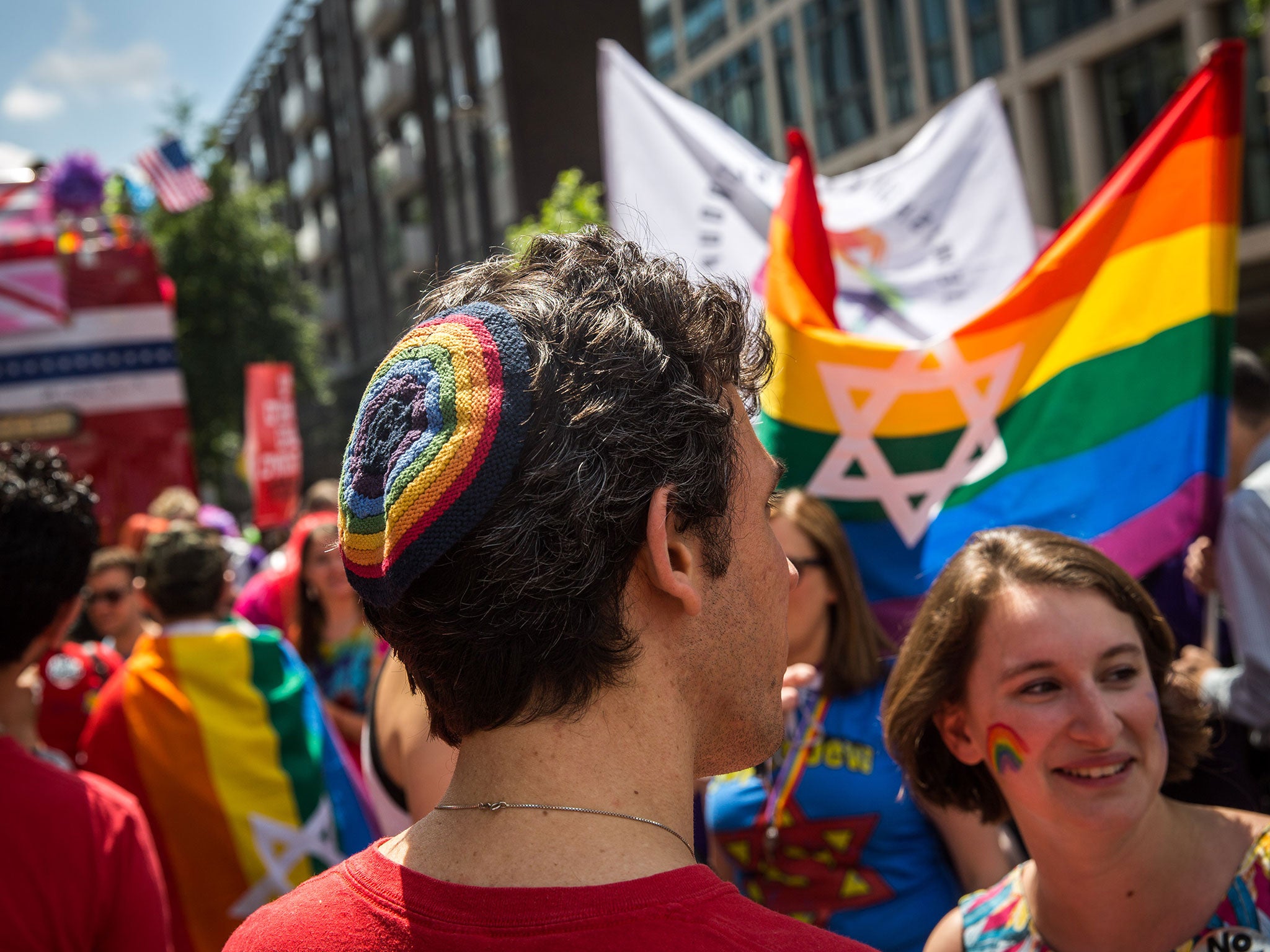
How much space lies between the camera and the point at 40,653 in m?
2.54

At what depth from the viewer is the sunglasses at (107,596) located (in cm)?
534

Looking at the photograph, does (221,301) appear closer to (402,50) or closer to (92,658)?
(402,50)

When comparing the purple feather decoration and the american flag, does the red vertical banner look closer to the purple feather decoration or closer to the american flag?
the purple feather decoration

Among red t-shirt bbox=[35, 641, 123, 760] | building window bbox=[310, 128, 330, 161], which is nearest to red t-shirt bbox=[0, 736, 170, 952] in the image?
red t-shirt bbox=[35, 641, 123, 760]

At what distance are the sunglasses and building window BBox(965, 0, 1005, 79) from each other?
20.1 m

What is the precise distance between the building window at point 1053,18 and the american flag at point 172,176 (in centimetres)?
1440

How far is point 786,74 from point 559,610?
28243 mm

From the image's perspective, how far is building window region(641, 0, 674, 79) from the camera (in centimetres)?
3197

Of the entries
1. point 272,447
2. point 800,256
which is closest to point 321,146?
point 272,447

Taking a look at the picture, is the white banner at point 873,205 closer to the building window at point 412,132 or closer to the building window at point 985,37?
the building window at point 985,37

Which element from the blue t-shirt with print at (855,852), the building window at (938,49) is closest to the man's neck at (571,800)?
the blue t-shirt with print at (855,852)

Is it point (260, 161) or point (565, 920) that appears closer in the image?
point (565, 920)

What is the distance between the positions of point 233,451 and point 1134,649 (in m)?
27.8

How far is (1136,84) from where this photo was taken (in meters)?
19.1
